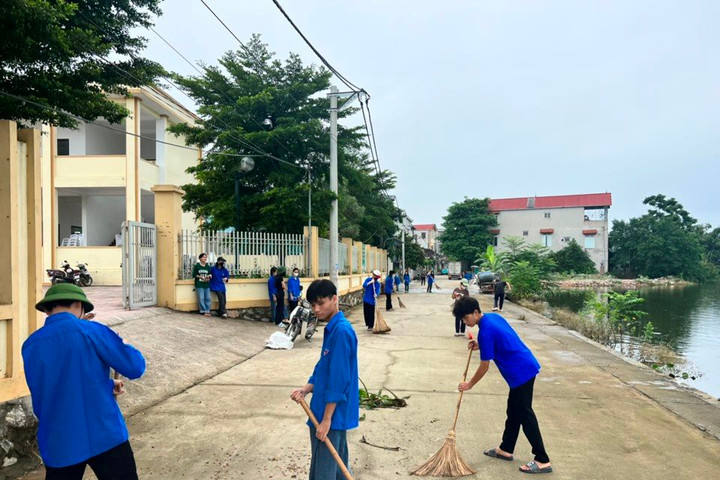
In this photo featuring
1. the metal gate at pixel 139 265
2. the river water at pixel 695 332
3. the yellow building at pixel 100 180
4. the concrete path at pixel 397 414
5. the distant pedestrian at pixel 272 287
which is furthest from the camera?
the yellow building at pixel 100 180

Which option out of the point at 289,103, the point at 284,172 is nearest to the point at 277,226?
the point at 284,172

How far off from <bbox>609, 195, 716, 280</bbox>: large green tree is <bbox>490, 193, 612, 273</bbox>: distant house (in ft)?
15.8

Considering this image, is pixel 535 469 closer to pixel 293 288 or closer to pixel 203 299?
pixel 203 299

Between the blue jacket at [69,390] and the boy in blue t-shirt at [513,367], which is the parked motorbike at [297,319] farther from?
the blue jacket at [69,390]

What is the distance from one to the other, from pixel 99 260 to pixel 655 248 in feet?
196

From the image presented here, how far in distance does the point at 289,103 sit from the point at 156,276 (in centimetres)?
771

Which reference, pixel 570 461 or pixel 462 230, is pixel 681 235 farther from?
pixel 570 461

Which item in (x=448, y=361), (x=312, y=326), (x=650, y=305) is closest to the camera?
(x=448, y=361)

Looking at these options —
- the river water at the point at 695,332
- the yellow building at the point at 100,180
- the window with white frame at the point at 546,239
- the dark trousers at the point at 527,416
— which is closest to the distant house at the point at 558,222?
the window with white frame at the point at 546,239

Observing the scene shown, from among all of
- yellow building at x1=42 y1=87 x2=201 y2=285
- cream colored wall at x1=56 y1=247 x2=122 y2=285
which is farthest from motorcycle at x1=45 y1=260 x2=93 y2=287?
yellow building at x1=42 y1=87 x2=201 y2=285

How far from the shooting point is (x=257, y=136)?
48.3 ft

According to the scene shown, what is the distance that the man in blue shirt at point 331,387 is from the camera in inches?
111

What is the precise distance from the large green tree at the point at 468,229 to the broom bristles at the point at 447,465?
53520mm

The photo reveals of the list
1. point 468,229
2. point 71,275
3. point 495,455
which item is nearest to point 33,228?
point 495,455
